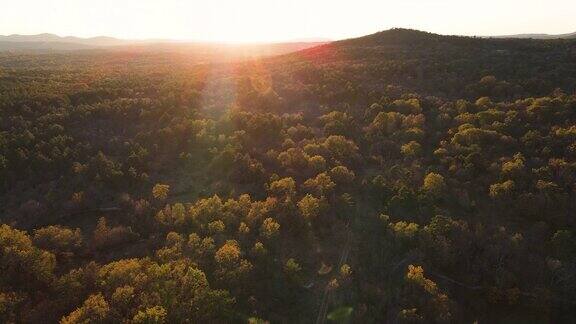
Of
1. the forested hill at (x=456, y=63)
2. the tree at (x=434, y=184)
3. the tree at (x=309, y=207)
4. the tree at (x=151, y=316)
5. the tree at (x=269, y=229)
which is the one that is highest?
the forested hill at (x=456, y=63)

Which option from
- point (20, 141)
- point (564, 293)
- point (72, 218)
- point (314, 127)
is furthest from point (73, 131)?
point (564, 293)

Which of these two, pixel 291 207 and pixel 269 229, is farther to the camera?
pixel 291 207

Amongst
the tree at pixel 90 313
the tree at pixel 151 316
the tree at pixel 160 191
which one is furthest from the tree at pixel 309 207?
the tree at pixel 90 313

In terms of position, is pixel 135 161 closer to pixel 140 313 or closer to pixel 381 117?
pixel 140 313

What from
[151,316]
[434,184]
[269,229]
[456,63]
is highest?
[456,63]

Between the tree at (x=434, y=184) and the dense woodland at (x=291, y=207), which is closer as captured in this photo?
the dense woodland at (x=291, y=207)

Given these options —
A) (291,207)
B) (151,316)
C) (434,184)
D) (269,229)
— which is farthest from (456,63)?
(151,316)

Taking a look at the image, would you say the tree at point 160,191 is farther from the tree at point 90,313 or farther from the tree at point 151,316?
the tree at point 151,316

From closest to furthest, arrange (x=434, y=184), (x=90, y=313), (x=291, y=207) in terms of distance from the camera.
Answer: (x=90, y=313)
(x=291, y=207)
(x=434, y=184)

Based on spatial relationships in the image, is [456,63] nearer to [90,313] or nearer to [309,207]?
[309,207]
